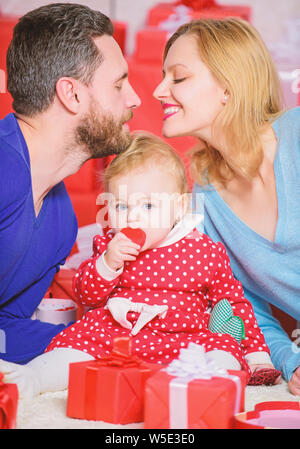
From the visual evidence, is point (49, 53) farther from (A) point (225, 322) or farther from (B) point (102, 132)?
(A) point (225, 322)

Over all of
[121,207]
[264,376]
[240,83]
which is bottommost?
[264,376]

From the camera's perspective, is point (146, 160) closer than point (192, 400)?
No

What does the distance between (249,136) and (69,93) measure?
0.44 meters

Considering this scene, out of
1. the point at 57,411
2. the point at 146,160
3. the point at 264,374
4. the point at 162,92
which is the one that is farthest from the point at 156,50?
the point at 57,411

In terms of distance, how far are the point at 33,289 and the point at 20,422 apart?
0.49 metres

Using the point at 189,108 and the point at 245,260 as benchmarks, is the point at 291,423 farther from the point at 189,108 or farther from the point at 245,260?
the point at 189,108

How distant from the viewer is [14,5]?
1.86 meters

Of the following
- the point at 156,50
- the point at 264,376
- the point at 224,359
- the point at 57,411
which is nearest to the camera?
the point at 57,411

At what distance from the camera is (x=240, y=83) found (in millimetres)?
1338

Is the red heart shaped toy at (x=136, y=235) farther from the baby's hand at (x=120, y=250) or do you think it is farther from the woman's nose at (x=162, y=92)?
the woman's nose at (x=162, y=92)

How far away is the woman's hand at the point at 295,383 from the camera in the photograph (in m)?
1.12

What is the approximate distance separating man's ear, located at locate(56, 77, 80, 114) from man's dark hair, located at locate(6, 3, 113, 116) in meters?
0.01

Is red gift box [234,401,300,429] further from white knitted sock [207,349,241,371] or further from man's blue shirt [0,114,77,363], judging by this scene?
man's blue shirt [0,114,77,363]

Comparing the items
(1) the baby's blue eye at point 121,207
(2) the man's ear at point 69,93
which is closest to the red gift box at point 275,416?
(1) the baby's blue eye at point 121,207
